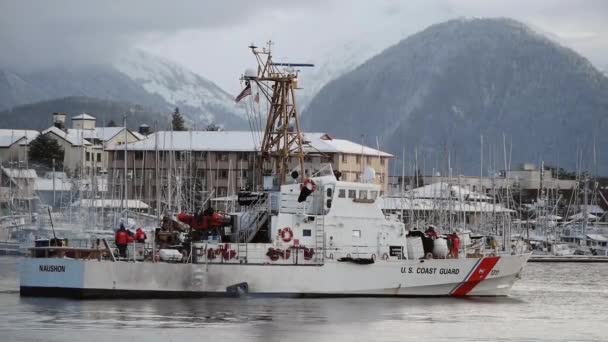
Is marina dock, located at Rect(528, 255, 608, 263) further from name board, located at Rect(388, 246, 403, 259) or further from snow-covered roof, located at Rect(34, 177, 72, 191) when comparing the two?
name board, located at Rect(388, 246, 403, 259)

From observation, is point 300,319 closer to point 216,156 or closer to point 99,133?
point 216,156

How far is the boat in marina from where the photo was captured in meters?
53.4

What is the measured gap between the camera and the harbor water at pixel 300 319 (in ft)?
146

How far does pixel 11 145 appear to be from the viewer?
171 m

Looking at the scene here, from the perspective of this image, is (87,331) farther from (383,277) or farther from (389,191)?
(389,191)

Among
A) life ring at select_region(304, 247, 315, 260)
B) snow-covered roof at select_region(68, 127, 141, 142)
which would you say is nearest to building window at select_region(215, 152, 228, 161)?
snow-covered roof at select_region(68, 127, 141, 142)

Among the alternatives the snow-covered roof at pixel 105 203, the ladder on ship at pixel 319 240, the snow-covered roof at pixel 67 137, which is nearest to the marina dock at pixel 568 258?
the snow-covered roof at pixel 105 203

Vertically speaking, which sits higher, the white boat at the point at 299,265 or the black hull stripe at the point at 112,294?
the white boat at the point at 299,265

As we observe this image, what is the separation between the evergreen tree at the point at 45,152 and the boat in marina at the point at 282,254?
113 m

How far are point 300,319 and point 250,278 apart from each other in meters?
6.17

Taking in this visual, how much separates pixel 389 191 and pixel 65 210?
176 ft

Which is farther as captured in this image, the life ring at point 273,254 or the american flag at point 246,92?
the american flag at point 246,92

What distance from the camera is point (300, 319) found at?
4884 centimetres

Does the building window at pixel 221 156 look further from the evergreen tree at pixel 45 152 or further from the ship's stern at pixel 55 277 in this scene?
the ship's stern at pixel 55 277
